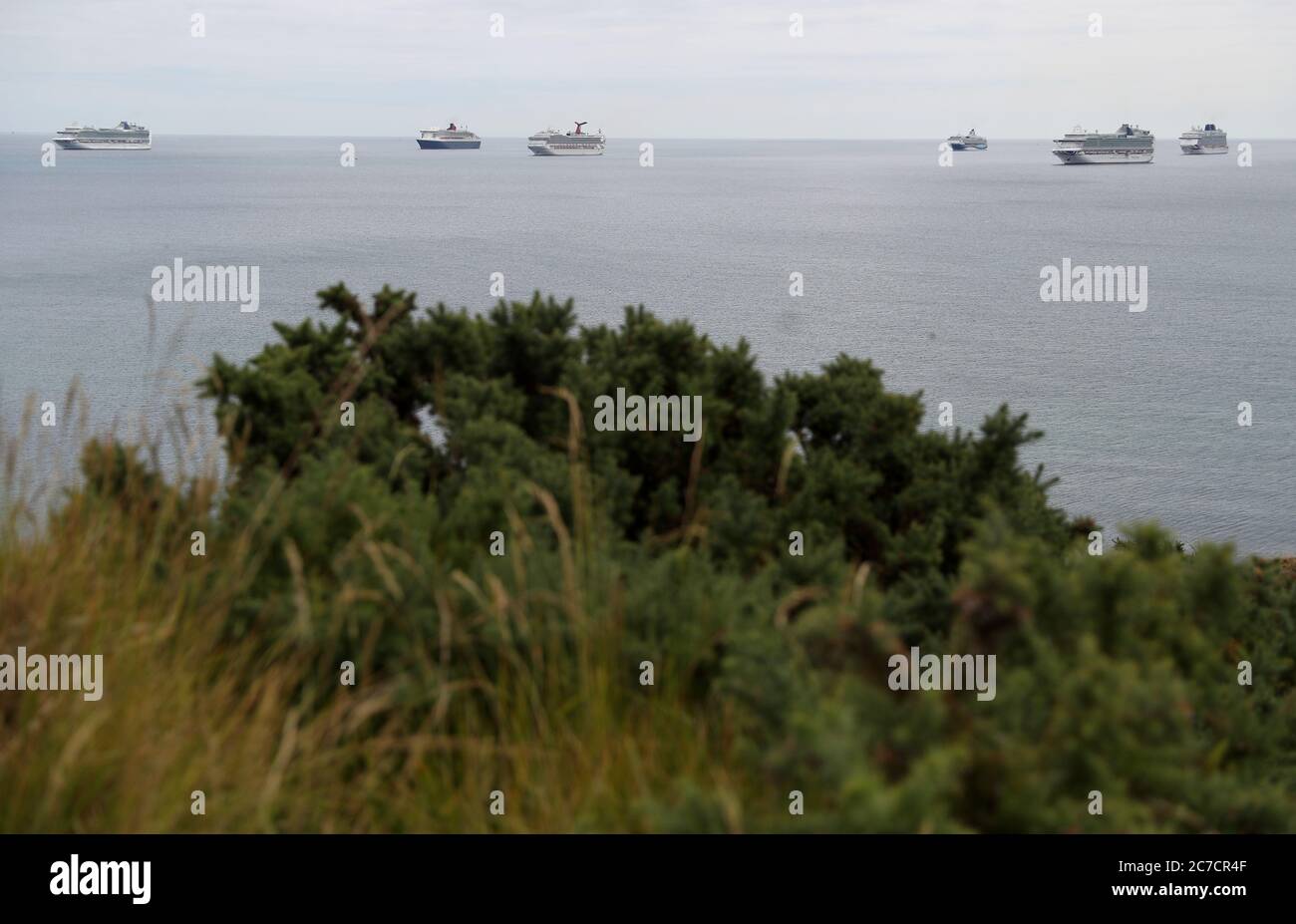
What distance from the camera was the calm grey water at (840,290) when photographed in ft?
157

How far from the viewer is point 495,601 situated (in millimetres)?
4266

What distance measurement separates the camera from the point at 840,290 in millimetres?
76625

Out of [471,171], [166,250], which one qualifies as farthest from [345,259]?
[471,171]

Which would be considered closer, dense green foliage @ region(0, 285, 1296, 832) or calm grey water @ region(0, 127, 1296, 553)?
dense green foliage @ region(0, 285, 1296, 832)

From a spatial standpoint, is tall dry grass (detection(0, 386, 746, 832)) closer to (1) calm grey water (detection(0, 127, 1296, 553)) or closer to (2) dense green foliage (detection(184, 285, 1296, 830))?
(2) dense green foliage (detection(184, 285, 1296, 830))

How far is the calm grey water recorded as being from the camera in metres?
47.9

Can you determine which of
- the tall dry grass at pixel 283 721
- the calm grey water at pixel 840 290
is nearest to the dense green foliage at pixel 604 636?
the tall dry grass at pixel 283 721

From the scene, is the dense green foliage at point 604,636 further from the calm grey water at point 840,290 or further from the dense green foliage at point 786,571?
the calm grey water at point 840,290

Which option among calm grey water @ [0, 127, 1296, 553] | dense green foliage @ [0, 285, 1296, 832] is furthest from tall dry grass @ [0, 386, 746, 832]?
calm grey water @ [0, 127, 1296, 553]

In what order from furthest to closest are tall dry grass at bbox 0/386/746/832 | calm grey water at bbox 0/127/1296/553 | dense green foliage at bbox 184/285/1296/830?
1. calm grey water at bbox 0/127/1296/553
2. tall dry grass at bbox 0/386/746/832
3. dense green foliage at bbox 184/285/1296/830

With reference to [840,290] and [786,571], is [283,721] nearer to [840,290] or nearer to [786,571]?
[786,571]

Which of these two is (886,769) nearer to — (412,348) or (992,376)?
(412,348)
